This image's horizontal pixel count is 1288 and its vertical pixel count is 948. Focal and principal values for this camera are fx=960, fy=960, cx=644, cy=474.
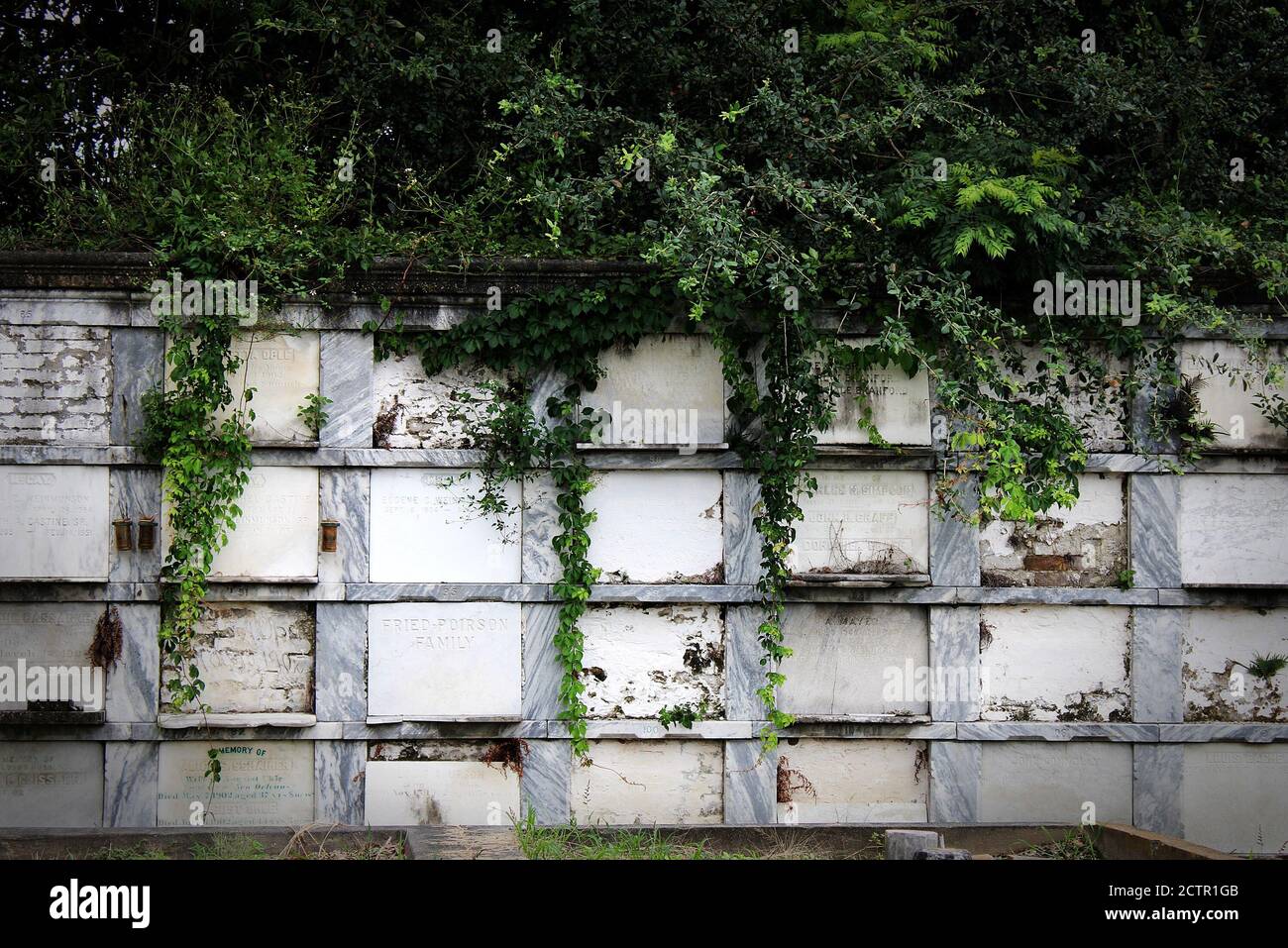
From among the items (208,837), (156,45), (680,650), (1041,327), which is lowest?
(208,837)

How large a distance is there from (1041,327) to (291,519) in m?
4.72

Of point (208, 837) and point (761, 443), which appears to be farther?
point (761, 443)

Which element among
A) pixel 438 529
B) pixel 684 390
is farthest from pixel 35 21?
pixel 684 390

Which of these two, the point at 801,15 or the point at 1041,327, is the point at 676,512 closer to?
the point at 1041,327

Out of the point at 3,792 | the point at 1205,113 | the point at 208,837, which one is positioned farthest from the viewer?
the point at 1205,113

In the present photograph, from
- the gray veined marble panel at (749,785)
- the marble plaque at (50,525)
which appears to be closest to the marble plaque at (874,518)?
the gray veined marble panel at (749,785)

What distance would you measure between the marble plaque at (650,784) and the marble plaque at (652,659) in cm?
22

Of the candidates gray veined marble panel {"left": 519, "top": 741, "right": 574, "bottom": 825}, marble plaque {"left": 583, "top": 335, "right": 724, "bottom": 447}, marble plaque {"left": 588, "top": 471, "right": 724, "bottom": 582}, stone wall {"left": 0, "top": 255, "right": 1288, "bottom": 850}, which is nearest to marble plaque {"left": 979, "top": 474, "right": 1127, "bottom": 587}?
stone wall {"left": 0, "top": 255, "right": 1288, "bottom": 850}

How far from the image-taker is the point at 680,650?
594 centimetres

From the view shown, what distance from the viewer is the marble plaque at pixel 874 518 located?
600cm

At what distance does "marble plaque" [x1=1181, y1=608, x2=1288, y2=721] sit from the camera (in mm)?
6020

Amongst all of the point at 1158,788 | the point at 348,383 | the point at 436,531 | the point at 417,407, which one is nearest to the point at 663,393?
the point at 417,407

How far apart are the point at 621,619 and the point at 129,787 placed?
308 centimetres

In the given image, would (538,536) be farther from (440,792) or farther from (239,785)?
(239,785)
